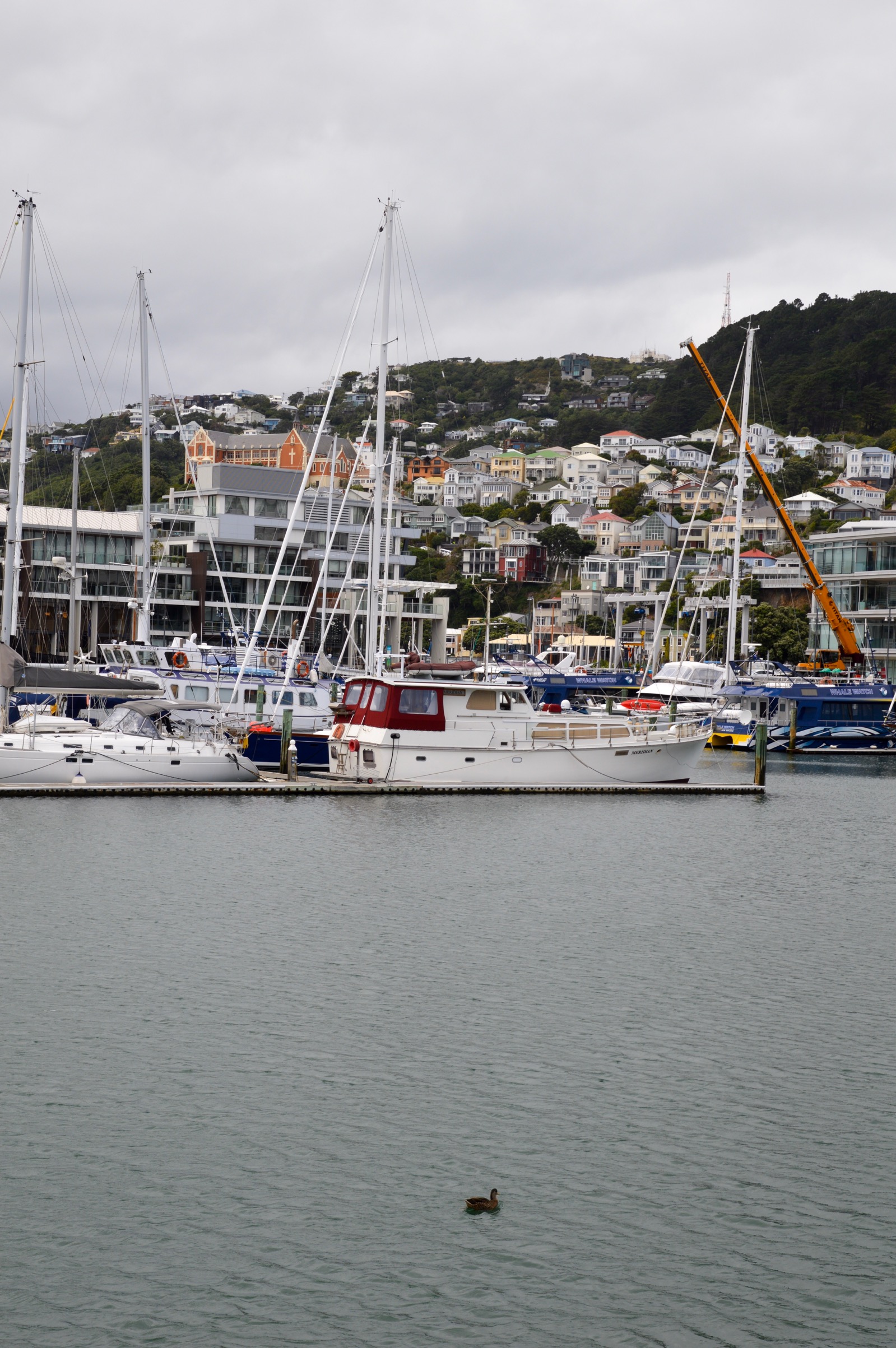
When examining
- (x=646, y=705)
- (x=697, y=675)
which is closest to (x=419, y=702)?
(x=646, y=705)

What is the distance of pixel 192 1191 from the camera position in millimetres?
14227

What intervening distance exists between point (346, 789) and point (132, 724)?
21.5 feet

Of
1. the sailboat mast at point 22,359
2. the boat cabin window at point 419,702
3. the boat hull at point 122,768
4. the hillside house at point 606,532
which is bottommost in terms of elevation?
the boat hull at point 122,768

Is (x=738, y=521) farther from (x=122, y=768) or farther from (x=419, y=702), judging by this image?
(x=122, y=768)

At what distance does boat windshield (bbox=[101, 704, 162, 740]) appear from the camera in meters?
40.9

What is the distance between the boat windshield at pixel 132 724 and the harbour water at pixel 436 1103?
8.26 meters

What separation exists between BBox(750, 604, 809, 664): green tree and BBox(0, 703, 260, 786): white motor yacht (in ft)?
242

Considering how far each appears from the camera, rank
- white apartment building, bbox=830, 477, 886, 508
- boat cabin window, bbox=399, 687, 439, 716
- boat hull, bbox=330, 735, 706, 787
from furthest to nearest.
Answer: white apartment building, bbox=830, 477, 886, 508
boat hull, bbox=330, 735, 706, 787
boat cabin window, bbox=399, 687, 439, 716

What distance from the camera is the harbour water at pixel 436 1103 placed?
40.4 ft

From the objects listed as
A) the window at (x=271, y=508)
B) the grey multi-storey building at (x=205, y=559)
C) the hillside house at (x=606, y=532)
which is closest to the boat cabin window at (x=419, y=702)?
the grey multi-storey building at (x=205, y=559)

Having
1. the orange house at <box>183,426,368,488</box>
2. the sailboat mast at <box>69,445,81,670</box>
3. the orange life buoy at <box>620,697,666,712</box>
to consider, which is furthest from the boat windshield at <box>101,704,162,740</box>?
the orange house at <box>183,426,368,488</box>

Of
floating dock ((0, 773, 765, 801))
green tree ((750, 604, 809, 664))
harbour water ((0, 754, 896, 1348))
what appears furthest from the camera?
green tree ((750, 604, 809, 664))

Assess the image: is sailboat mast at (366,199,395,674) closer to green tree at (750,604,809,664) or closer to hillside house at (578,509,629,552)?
green tree at (750,604,809,664)

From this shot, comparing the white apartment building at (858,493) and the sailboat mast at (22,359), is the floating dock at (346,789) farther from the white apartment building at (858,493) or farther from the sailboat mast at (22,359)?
the white apartment building at (858,493)
